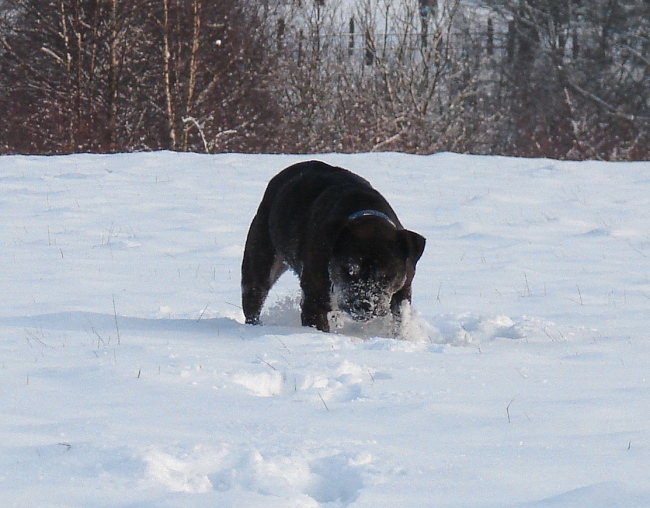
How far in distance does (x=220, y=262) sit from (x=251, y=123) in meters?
18.2

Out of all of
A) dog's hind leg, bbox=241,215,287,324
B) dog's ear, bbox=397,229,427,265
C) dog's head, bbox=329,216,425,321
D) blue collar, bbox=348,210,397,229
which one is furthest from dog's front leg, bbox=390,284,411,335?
dog's hind leg, bbox=241,215,287,324

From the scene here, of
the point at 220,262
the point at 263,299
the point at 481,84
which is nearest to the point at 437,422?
the point at 263,299

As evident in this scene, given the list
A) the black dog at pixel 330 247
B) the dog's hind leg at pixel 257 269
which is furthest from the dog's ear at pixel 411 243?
the dog's hind leg at pixel 257 269

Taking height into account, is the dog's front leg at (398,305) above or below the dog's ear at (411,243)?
below

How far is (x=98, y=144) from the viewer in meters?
21.1

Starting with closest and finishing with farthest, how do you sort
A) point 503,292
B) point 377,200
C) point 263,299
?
point 377,200
point 263,299
point 503,292

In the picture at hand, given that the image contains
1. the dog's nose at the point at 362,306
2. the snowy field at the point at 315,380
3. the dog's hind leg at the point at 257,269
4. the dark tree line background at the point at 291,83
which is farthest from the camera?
the dark tree line background at the point at 291,83

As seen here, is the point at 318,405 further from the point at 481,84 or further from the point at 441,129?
the point at 481,84

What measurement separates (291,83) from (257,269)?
71.3 feet

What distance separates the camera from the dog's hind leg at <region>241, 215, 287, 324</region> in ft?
18.3

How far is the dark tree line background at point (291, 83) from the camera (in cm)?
Answer: 2253

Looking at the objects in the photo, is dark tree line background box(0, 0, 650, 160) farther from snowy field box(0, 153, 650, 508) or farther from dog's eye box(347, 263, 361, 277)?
dog's eye box(347, 263, 361, 277)

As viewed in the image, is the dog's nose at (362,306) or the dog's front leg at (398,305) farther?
the dog's front leg at (398,305)

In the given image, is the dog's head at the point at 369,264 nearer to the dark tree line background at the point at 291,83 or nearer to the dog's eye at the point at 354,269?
the dog's eye at the point at 354,269
